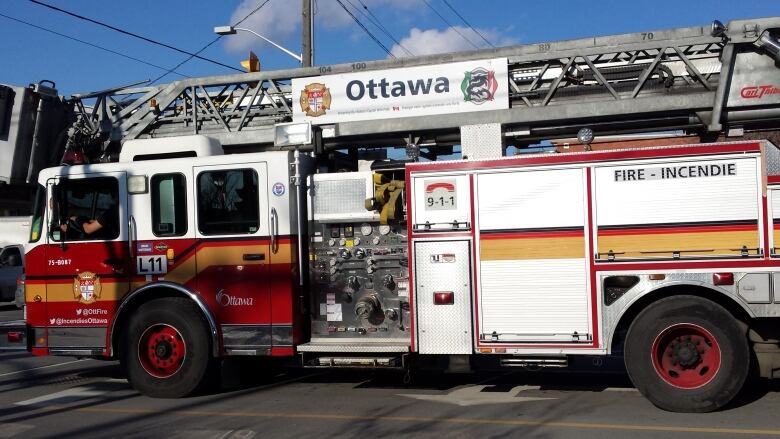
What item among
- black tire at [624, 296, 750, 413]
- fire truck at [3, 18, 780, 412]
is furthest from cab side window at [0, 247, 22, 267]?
black tire at [624, 296, 750, 413]

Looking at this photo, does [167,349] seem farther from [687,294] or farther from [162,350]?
[687,294]

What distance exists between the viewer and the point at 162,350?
889cm

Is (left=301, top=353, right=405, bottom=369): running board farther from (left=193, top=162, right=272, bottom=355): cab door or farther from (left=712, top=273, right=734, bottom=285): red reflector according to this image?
(left=712, top=273, right=734, bottom=285): red reflector

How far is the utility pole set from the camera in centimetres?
1898

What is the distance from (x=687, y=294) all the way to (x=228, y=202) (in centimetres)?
503

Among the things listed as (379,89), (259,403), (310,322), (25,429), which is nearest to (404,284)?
(310,322)

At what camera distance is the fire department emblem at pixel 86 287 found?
9.12m

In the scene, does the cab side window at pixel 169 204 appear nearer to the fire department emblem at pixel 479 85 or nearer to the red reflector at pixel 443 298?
the red reflector at pixel 443 298

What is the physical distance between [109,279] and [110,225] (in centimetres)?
65

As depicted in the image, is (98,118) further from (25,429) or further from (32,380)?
(25,429)

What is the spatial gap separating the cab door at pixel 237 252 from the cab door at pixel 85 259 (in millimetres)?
1030

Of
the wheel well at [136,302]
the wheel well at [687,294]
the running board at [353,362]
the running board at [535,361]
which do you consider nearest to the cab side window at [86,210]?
the wheel well at [136,302]

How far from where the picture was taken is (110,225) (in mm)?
9242

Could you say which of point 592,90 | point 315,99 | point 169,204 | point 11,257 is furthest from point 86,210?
point 11,257
